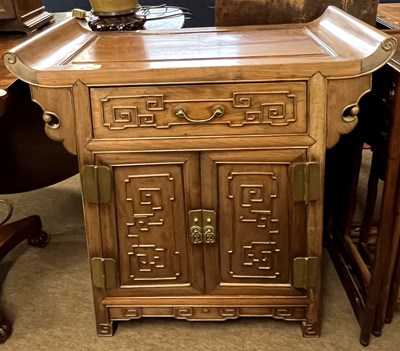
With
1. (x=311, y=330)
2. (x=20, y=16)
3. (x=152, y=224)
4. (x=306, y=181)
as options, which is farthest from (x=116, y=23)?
(x=311, y=330)

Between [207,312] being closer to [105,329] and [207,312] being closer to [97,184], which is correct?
[105,329]

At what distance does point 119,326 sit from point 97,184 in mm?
509

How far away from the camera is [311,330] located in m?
1.67

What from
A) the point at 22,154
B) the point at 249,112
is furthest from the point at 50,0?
the point at 249,112

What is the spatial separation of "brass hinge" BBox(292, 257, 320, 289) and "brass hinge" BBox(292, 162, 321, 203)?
0.59 ft

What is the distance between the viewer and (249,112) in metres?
1.39

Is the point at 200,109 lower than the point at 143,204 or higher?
higher

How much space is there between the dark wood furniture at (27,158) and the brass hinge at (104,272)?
1.83ft

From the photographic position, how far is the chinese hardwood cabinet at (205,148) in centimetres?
136

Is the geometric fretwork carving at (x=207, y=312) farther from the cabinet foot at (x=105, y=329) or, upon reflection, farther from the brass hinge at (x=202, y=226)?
the brass hinge at (x=202, y=226)

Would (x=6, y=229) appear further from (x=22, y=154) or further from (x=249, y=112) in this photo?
(x=249, y=112)

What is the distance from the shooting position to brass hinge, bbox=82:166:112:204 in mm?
1462

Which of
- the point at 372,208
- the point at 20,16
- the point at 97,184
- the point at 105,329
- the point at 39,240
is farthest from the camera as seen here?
the point at 39,240

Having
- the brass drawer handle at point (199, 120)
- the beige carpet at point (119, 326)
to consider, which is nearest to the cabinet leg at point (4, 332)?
the beige carpet at point (119, 326)
